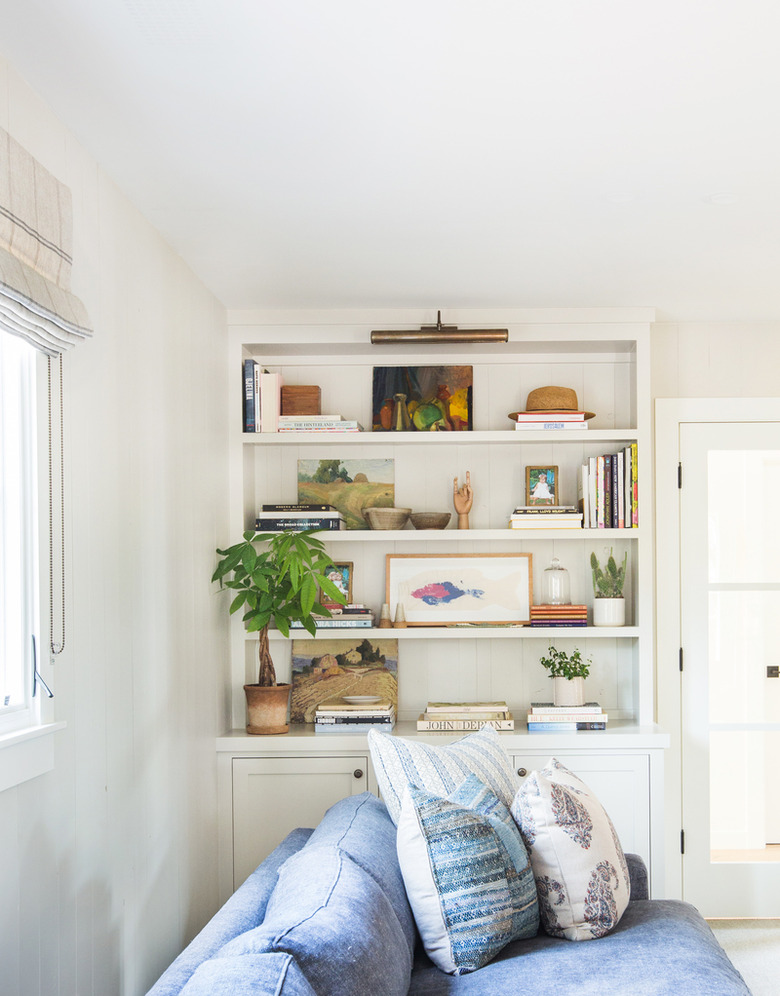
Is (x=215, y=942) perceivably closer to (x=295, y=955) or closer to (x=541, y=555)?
(x=295, y=955)

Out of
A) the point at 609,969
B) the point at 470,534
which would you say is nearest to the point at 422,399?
the point at 470,534

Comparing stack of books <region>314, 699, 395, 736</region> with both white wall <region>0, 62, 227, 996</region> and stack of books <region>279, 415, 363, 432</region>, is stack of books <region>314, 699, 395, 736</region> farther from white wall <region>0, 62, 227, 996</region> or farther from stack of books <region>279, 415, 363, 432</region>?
stack of books <region>279, 415, 363, 432</region>

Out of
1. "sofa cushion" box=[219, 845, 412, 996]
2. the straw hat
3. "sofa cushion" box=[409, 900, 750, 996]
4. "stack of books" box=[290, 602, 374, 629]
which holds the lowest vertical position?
"sofa cushion" box=[409, 900, 750, 996]

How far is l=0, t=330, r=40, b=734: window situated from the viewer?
6.36 feet

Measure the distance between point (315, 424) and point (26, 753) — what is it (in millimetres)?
2154

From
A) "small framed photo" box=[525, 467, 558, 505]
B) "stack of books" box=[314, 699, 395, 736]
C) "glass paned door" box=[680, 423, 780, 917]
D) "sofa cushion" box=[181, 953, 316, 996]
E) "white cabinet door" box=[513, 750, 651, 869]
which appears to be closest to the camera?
"sofa cushion" box=[181, 953, 316, 996]

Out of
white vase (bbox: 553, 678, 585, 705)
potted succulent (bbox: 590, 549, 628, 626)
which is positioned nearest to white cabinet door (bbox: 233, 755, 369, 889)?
white vase (bbox: 553, 678, 585, 705)

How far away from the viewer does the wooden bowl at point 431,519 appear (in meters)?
3.86

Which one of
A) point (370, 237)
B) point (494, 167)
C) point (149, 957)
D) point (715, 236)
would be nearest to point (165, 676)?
point (149, 957)

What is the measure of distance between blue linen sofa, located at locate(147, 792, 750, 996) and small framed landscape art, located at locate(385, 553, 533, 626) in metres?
1.41

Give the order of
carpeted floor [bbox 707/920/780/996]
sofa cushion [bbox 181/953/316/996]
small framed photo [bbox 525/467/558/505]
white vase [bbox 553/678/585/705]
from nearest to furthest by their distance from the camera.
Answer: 1. sofa cushion [bbox 181/953/316/996]
2. carpeted floor [bbox 707/920/780/996]
3. white vase [bbox 553/678/585/705]
4. small framed photo [bbox 525/467/558/505]

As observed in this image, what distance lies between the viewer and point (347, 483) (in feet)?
13.4

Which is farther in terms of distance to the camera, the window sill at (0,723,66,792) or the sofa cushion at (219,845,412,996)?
the window sill at (0,723,66,792)

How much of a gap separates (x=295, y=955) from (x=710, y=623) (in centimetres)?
296
